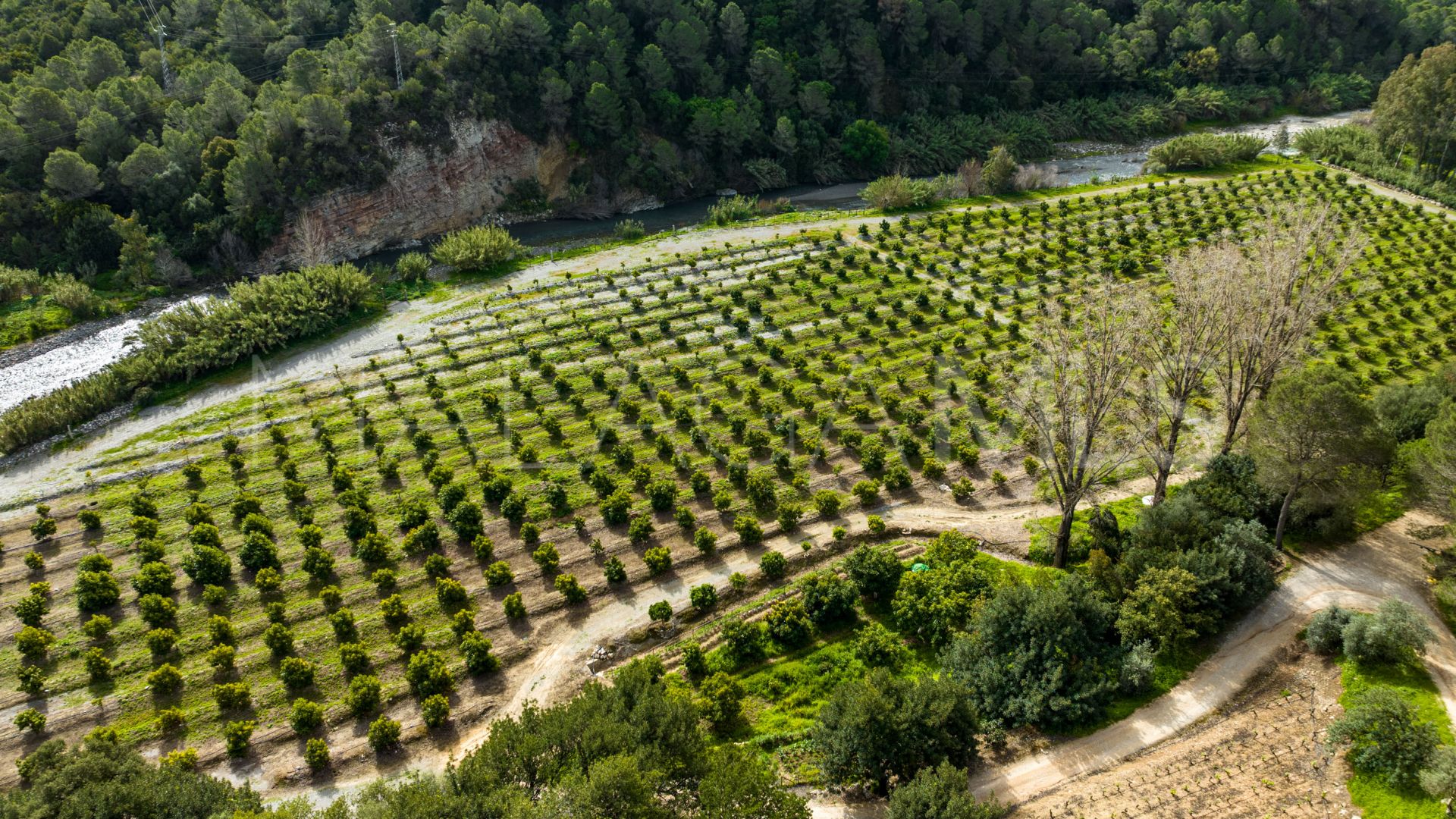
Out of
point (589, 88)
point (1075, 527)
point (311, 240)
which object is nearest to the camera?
point (1075, 527)

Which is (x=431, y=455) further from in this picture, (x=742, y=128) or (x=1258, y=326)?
(x=742, y=128)

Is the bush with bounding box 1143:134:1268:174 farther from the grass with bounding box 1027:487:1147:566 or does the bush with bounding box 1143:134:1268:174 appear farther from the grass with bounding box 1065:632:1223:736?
the grass with bounding box 1065:632:1223:736

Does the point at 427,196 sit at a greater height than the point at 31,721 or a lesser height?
greater

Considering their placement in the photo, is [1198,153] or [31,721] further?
[1198,153]

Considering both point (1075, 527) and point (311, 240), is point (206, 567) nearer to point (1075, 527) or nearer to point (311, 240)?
point (1075, 527)

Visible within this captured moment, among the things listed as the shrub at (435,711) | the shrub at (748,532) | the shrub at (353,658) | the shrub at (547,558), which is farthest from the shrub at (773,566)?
the shrub at (353,658)

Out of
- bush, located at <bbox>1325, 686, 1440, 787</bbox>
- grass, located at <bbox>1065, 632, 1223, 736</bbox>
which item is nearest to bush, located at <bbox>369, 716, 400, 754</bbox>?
grass, located at <bbox>1065, 632, 1223, 736</bbox>

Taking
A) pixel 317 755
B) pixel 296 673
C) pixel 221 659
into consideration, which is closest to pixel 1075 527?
pixel 317 755
